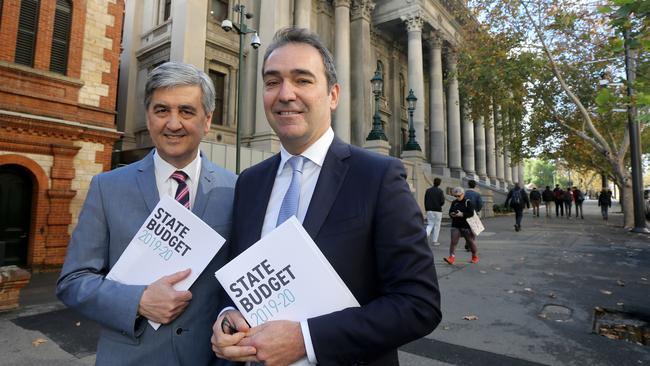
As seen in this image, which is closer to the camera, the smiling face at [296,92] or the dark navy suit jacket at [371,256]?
the dark navy suit jacket at [371,256]

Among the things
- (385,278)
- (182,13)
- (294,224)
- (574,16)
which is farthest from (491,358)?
(182,13)

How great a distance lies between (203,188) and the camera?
211cm

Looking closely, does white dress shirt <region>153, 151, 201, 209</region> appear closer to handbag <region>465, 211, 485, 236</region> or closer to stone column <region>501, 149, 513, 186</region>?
handbag <region>465, 211, 485, 236</region>

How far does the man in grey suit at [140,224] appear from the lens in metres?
1.71

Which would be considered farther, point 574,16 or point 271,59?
point 574,16

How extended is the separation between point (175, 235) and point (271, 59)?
39.4 inches

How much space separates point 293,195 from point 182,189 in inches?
31.0

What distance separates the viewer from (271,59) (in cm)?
176

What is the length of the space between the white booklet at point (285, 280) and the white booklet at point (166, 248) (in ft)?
0.94

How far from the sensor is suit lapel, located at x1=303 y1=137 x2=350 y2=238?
5.06ft

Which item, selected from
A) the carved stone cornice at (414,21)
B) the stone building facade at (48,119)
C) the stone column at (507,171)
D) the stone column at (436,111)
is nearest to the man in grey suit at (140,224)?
the stone building facade at (48,119)

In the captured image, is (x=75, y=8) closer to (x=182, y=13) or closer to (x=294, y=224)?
(x=182, y=13)

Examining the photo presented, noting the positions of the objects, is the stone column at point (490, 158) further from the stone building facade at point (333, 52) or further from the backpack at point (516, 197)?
the backpack at point (516, 197)

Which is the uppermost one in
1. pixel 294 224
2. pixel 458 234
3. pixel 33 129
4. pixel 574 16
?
pixel 574 16
